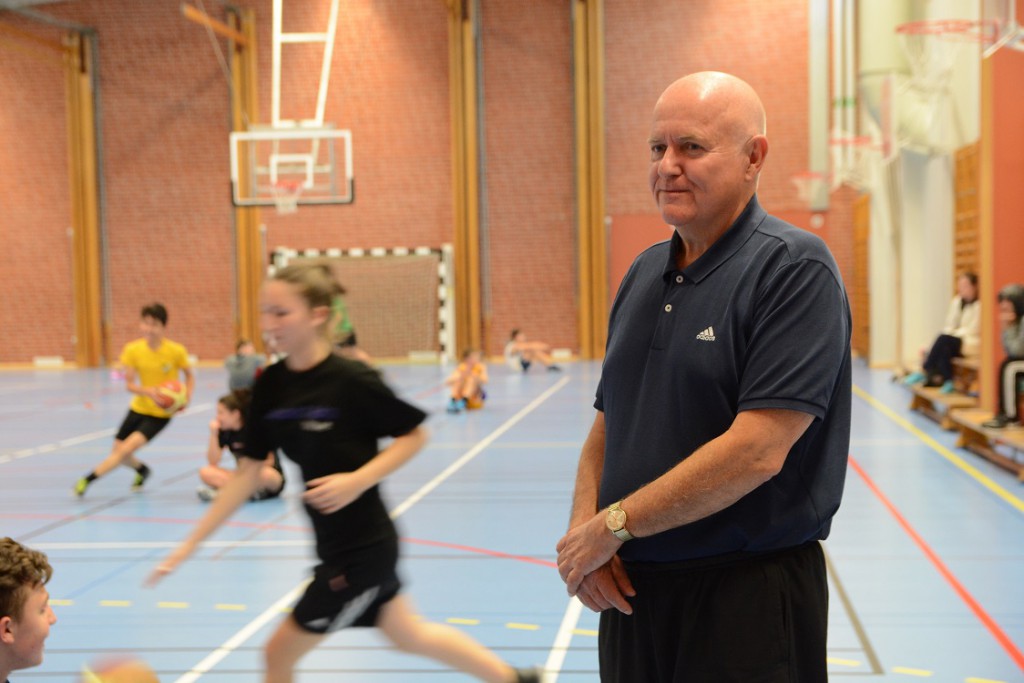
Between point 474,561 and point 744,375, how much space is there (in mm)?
4940

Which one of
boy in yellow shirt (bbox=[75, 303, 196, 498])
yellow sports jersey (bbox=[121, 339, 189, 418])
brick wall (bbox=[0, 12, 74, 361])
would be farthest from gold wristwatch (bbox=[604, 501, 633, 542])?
brick wall (bbox=[0, 12, 74, 361])

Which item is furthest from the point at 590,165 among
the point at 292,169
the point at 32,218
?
the point at 32,218

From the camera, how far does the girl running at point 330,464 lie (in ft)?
11.8

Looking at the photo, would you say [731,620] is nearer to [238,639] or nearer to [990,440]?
[238,639]

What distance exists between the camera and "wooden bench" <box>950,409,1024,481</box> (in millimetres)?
9389

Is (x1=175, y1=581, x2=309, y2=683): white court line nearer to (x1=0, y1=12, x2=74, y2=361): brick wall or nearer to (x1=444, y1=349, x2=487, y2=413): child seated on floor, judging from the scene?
(x1=444, y1=349, x2=487, y2=413): child seated on floor

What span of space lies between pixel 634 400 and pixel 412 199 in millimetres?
23449

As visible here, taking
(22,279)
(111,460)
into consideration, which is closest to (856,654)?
(111,460)

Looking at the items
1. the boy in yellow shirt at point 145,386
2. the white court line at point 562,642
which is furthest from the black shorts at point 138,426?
the white court line at point 562,642

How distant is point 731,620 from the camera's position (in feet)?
7.12

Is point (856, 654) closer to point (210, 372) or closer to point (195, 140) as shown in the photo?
point (210, 372)

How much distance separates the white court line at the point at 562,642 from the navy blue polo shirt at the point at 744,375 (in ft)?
7.53

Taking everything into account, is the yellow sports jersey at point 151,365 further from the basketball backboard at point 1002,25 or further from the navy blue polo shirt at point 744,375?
the navy blue polo shirt at point 744,375

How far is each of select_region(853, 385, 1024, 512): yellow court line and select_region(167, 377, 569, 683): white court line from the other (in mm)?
4616
